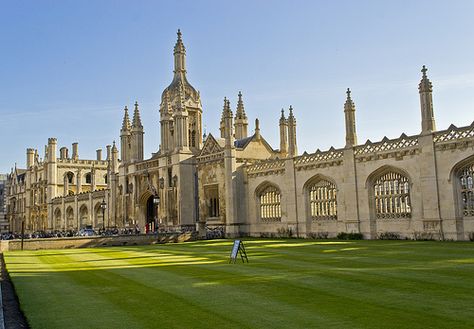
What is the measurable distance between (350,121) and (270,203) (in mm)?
10362

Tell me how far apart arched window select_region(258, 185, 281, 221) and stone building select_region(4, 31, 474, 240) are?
8 centimetres

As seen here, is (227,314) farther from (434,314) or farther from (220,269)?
(220,269)

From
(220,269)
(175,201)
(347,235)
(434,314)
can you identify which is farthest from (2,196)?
(434,314)

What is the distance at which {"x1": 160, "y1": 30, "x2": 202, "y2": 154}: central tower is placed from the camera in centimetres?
4499

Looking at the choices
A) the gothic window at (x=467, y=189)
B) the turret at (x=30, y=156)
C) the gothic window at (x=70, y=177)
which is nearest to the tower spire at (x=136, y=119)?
the gothic window at (x=467, y=189)

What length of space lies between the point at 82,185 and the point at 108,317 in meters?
76.3

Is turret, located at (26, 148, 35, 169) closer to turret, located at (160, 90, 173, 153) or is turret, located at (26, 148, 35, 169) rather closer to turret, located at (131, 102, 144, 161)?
turret, located at (131, 102, 144, 161)

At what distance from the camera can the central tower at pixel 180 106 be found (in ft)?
148

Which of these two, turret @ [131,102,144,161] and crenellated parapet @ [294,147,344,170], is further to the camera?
turret @ [131,102,144,161]

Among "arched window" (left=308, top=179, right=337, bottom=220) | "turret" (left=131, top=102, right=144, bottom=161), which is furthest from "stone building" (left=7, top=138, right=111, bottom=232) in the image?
"arched window" (left=308, top=179, right=337, bottom=220)

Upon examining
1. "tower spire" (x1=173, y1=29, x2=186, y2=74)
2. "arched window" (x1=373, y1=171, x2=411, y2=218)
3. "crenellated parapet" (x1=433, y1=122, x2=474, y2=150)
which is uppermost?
"tower spire" (x1=173, y1=29, x2=186, y2=74)

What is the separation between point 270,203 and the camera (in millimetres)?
38688

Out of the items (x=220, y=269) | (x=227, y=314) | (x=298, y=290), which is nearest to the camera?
(x=227, y=314)

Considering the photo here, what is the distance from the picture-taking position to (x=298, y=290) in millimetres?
10641
